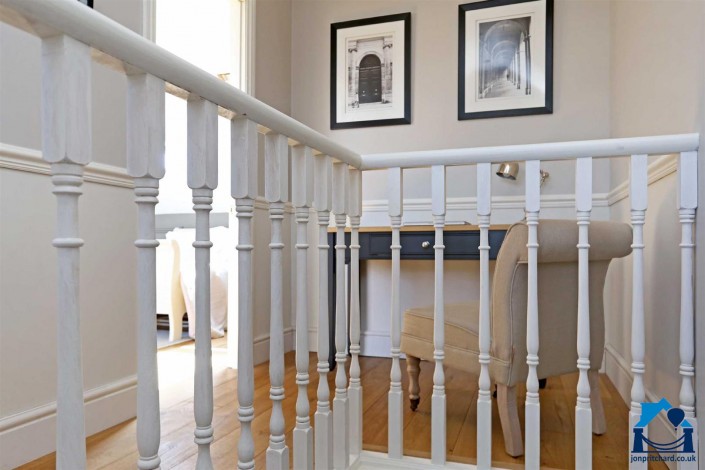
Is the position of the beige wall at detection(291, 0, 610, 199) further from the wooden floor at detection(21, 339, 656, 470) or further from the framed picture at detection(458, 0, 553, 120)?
the wooden floor at detection(21, 339, 656, 470)

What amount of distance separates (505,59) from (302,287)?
7.74ft

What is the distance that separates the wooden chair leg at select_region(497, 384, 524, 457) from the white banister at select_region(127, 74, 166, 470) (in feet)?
3.92

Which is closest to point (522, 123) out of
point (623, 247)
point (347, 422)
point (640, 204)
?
point (623, 247)

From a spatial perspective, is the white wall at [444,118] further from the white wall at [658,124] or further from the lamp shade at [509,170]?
the white wall at [658,124]

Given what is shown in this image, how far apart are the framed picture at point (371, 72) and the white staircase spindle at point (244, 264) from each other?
2.33 metres

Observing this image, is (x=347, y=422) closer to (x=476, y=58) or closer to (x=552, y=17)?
(x=476, y=58)

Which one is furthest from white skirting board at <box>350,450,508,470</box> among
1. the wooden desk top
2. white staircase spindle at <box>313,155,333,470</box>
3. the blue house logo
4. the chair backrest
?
the wooden desk top

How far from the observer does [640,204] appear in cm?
130

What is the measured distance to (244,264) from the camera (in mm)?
954

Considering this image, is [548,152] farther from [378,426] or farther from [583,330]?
[378,426]

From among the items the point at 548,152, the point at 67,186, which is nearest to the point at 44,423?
the point at 67,186

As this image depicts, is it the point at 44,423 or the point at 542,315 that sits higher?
the point at 542,315

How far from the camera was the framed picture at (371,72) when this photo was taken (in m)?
3.15

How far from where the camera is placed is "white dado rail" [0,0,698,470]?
598 millimetres
